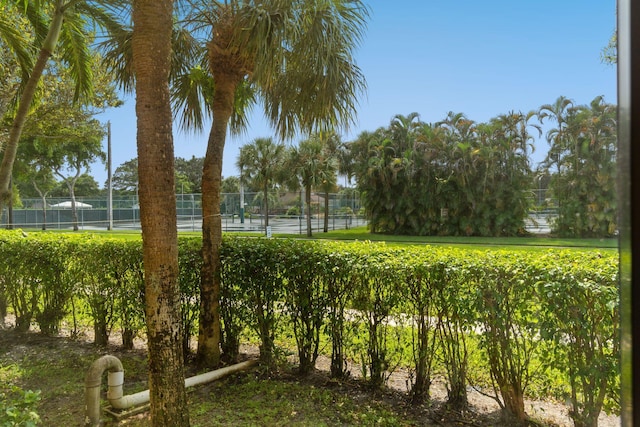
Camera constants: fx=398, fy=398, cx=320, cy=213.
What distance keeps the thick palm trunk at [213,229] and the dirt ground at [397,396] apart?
15.0 inches

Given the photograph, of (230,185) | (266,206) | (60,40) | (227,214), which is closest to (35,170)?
(227,214)

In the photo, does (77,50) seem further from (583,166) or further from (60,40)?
(583,166)

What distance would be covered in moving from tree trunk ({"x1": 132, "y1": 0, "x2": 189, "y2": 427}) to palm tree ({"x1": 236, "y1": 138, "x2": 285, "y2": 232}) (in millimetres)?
18137

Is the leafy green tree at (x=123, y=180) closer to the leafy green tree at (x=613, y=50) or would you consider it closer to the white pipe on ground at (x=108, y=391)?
the white pipe on ground at (x=108, y=391)

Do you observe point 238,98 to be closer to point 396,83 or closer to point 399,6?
point 396,83

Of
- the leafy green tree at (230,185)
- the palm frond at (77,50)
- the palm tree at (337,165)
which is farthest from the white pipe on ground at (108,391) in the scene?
the leafy green tree at (230,185)

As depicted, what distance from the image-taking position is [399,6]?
10.2ft

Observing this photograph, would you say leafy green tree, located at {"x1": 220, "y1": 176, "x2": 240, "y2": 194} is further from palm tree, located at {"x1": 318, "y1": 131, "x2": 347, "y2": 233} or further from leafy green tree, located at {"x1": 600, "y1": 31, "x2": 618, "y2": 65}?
leafy green tree, located at {"x1": 600, "y1": 31, "x2": 618, "y2": 65}

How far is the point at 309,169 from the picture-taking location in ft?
63.5

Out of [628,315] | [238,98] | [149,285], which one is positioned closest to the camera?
[628,315]

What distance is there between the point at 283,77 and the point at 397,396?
277 centimetres

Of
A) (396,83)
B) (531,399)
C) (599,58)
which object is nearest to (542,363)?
(531,399)

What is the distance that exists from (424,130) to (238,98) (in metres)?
16.6

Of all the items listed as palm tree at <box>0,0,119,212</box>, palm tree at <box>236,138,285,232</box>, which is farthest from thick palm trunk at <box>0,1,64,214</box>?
palm tree at <box>236,138,285,232</box>
